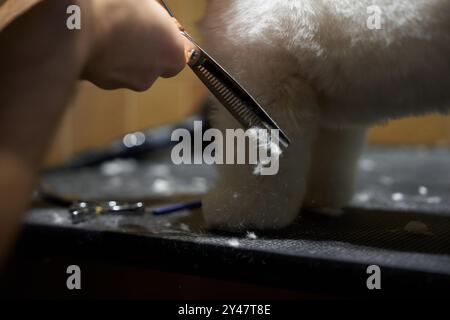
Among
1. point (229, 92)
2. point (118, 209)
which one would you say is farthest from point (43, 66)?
point (118, 209)

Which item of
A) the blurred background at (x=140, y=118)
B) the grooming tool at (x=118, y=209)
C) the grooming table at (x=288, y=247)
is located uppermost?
the blurred background at (x=140, y=118)

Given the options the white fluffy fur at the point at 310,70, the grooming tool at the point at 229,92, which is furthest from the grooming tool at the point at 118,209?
the grooming tool at the point at 229,92

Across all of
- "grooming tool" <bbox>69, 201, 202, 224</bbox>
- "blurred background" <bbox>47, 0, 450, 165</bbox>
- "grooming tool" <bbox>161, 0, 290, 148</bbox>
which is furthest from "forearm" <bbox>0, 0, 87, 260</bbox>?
"blurred background" <bbox>47, 0, 450, 165</bbox>

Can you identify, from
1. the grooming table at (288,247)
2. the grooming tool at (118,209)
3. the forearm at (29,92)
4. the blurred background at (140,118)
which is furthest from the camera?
the blurred background at (140,118)

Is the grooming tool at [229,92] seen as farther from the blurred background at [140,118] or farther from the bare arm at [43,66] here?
the blurred background at [140,118]

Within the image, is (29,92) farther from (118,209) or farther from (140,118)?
(140,118)

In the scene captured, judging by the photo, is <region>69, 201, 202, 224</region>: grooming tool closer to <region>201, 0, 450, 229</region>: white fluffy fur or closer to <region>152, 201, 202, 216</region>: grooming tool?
<region>152, 201, 202, 216</region>: grooming tool

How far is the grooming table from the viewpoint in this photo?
20.1 inches

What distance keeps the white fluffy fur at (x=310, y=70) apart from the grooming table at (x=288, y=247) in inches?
2.2

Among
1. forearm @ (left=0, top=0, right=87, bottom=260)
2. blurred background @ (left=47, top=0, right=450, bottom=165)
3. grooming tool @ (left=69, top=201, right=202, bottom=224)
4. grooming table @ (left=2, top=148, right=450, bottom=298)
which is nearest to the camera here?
forearm @ (left=0, top=0, right=87, bottom=260)

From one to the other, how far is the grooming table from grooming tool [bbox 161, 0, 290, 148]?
5.0 inches

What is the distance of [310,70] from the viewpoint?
60 centimetres

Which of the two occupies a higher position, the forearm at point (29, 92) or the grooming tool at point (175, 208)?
the forearm at point (29, 92)

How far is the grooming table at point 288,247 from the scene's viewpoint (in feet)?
1.67
